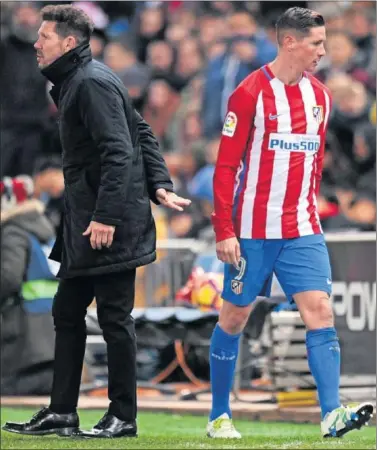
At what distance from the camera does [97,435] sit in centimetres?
870

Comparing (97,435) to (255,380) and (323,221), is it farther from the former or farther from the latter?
(323,221)

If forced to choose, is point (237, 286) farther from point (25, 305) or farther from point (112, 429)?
point (25, 305)

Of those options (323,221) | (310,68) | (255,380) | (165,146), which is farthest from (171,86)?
(310,68)

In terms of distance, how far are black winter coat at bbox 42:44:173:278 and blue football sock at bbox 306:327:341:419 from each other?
39.8 inches

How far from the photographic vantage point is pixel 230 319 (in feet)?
30.6

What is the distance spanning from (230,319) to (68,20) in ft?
6.15

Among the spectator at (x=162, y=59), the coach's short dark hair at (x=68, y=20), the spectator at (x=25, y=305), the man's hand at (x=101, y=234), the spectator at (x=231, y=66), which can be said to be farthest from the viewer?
the spectator at (x=162, y=59)

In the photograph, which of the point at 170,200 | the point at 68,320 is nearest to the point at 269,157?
the point at 170,200

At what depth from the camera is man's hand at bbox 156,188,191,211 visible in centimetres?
874

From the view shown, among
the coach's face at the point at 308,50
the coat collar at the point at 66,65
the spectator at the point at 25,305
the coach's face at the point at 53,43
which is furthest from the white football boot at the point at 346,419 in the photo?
the spectator at the point at 25,305

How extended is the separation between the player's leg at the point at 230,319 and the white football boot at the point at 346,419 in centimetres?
67

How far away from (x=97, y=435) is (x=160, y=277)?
6625 mm

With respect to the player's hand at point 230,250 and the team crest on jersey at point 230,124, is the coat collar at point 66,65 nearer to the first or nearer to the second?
the team crest on jersey at point 230,124

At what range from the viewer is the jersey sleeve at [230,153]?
9.09 metres
